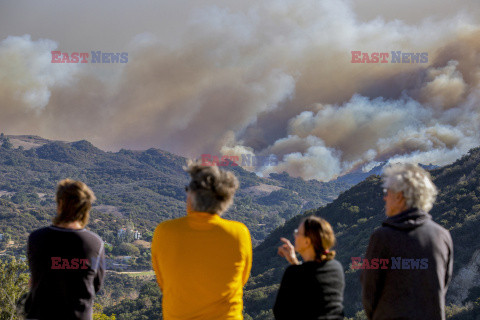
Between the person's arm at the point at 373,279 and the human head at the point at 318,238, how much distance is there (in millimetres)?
459

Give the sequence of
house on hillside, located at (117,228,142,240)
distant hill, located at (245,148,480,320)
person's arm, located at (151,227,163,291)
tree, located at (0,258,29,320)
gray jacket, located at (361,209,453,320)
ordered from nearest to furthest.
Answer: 1. gray jacket, located at (361,209,453,320)
2. person's arm, located at (151,227,163,291)
3. tree, located at (0,258,29,320)
4. distant hill, located at (245,148,480,320)
5. house on hillside, located at (117,228,142,240)

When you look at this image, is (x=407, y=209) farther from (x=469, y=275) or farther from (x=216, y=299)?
(x=469, y=275)

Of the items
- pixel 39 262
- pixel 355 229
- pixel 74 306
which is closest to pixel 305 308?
pixel 74 306

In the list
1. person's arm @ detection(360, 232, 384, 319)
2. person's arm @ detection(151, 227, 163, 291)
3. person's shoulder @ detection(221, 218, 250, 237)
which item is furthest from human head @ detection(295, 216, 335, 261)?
person's arm @ detection(151, 227, 163, 291)

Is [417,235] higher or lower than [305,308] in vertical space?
higher

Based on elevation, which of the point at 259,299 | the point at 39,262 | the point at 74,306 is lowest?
the point at 259,299

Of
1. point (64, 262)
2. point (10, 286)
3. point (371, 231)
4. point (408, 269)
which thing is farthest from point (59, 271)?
point (371, 231)

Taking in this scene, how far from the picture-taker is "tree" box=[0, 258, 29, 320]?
63.5ft

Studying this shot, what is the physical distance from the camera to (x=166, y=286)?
4.02 metres

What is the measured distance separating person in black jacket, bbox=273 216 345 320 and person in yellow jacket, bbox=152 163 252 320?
56 cm

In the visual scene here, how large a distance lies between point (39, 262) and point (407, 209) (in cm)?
322

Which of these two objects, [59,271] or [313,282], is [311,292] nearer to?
[313,282]

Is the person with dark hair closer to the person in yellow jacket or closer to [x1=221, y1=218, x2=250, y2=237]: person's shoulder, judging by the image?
the person in yellow jacket

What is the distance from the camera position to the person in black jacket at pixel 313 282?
11.4 feet
